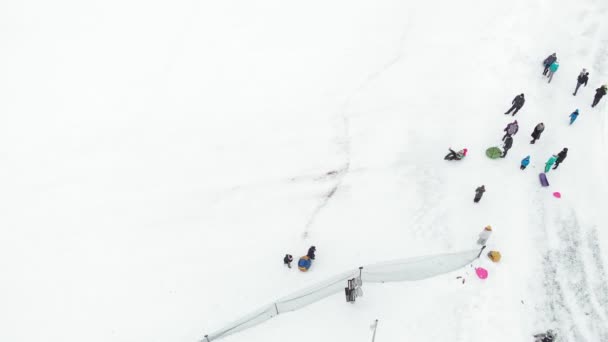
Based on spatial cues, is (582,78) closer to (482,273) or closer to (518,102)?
(518,102)

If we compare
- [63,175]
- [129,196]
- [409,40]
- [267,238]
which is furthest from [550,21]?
[63,175]

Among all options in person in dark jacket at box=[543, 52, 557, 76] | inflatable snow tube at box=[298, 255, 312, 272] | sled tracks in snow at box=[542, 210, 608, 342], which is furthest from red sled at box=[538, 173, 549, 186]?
inflatable snow tube at box=[298, 255, 312, 272]

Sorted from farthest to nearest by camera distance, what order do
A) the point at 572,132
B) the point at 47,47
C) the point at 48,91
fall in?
the point at 47,47 → the point at 48,91 → the point at 572,132

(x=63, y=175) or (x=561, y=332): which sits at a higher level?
(x=63, y=175)

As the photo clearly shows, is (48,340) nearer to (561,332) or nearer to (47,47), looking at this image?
(561,332)

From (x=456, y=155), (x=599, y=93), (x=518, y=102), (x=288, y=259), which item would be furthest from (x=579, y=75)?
(x=288, y=259)

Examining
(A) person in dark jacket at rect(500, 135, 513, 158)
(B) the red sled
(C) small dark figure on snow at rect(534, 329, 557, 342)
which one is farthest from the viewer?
(A) person in dark jacket at rect(500, 135, 513, 158)

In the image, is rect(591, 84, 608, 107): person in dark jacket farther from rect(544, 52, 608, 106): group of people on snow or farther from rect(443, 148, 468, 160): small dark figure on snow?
rect(443, 148, 468, 160): small dark figure on snow

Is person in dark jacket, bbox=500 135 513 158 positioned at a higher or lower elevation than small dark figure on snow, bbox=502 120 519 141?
lower
